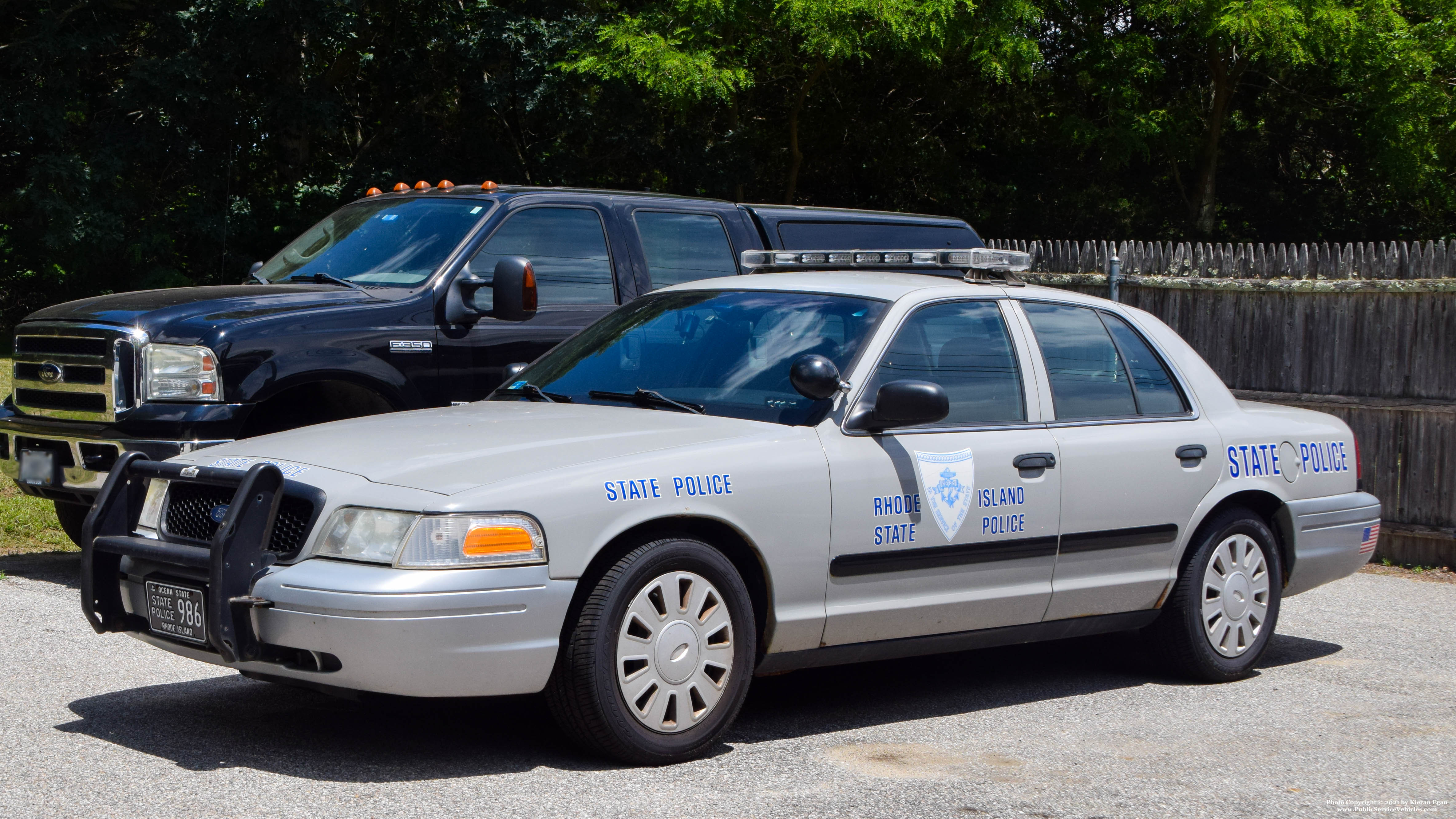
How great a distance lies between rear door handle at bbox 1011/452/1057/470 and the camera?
18.1ft

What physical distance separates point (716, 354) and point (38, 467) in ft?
12.9

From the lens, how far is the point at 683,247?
8688 millimetres

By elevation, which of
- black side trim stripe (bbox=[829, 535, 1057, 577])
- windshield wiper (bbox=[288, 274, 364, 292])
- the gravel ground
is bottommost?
the gravel ground

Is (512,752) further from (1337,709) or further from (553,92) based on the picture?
(553,92)

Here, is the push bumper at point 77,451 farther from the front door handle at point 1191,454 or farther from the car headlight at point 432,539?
the front door handle at point 1191,454

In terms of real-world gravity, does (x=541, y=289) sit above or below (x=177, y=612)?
above

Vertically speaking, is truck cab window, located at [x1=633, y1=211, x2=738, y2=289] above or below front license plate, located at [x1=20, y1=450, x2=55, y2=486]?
above

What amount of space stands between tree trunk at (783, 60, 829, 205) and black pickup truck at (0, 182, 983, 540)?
43.3 ft

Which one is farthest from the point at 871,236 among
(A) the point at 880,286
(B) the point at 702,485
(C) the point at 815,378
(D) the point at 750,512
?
(B) the point at 702,485

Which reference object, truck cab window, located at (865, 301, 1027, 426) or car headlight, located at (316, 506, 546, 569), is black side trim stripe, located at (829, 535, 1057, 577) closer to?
truck cab window, located at (865, 301, 1027, 426)

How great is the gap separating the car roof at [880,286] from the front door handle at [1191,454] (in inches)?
27.2

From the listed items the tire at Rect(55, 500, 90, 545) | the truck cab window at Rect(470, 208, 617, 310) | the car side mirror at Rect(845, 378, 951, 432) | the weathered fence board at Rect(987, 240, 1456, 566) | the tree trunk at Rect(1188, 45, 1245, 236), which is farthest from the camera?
the tree trunk at Rect(1188, 45, 1245, 236)

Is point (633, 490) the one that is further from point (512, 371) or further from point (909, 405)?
point (512, 371)

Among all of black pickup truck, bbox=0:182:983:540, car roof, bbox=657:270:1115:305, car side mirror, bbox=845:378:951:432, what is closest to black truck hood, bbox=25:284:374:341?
black pickup truck, bbox=0:182:983:540
